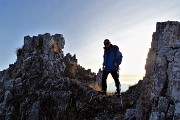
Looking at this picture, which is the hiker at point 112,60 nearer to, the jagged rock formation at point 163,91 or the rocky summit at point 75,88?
the rocky summit at point 75,88

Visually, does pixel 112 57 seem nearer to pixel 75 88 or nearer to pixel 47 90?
pixel 75 88

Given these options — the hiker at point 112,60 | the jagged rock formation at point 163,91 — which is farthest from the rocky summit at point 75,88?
the hiker at point 112,60

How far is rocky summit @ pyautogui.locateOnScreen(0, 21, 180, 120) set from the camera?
689 inches

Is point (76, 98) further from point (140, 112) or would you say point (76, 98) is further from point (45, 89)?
point (140, 112)

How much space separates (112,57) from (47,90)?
7111 mm

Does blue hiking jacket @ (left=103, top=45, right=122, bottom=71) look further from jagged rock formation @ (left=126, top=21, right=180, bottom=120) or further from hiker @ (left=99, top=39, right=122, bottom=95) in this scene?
jagged rock formation @ (left=126, top=21, right=180, bottom=120)

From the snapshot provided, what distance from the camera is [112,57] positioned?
22.2 metres

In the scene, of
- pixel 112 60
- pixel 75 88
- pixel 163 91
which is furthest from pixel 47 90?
pixel 163 91

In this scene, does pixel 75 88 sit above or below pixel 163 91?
above

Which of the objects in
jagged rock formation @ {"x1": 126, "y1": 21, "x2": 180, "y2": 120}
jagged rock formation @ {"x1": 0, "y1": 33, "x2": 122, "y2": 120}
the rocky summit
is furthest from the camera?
jagged rock formation @ {"x1": 0, "y1": 33, "x2": 122, "y2": 120}

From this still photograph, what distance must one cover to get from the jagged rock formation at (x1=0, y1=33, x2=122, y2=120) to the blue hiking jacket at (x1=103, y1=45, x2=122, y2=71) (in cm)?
302

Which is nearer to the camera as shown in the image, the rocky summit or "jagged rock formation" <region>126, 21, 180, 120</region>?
"jagged rock formation" <region>126, 21, 180, 120</region>

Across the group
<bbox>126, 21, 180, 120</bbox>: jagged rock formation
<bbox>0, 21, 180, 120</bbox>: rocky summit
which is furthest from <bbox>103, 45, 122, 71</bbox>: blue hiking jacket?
<bbox>126, 21, 180, 120</bbox>: jagged rock formation

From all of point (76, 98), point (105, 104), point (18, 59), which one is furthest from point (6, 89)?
point (105, 104)
